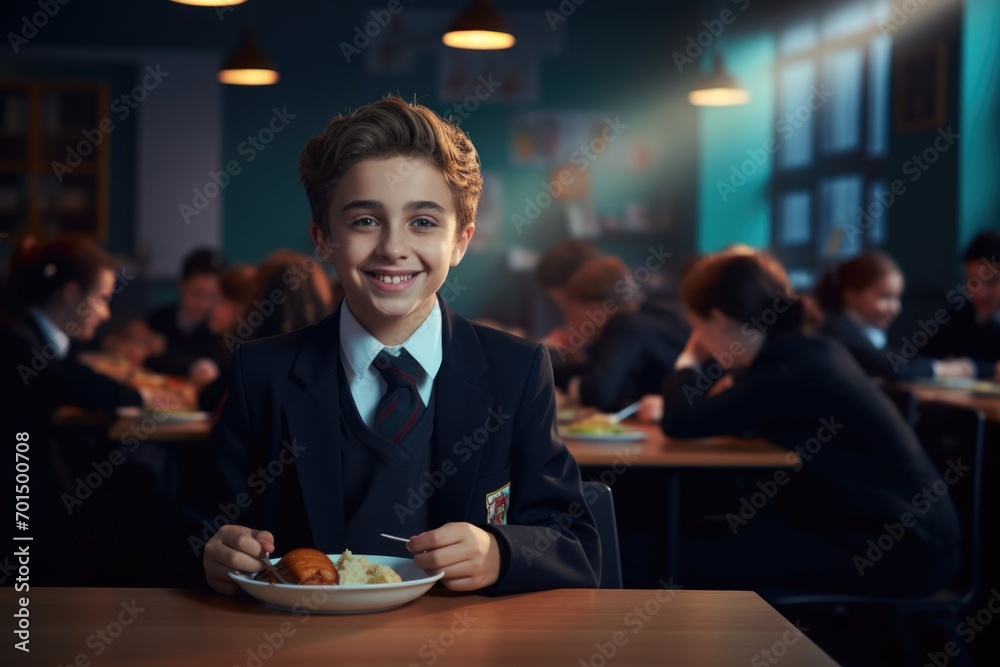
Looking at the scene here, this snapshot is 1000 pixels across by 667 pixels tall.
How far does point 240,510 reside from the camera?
4.74 feet

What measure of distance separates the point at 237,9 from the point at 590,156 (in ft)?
10.5

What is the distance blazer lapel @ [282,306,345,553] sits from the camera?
4.58ft

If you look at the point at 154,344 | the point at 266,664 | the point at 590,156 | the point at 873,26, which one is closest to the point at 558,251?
the point at 154,344

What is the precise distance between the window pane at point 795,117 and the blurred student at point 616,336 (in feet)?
13.5

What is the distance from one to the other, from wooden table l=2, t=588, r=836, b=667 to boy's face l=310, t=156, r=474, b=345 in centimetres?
39

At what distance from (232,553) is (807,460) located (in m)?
1.96

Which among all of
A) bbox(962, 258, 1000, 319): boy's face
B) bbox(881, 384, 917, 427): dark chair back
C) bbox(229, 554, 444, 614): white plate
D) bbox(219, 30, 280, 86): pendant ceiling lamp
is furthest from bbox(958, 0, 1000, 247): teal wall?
bbox(229, 554, 444, 614): white plate

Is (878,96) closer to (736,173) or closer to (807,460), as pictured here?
(736,173)

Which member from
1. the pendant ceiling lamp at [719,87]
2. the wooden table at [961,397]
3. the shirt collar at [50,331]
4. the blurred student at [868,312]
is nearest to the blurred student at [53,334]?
the shirt collar at [50,331]

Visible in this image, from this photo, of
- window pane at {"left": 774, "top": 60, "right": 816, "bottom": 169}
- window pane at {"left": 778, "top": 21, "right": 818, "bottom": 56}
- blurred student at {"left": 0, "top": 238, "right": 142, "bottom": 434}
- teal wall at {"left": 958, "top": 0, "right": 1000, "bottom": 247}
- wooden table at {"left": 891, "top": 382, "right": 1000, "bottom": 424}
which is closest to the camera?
blurred student at {"left": 0, "top": 238, "right": 142, "bottom": 434}

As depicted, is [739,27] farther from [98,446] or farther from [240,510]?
[240,510]

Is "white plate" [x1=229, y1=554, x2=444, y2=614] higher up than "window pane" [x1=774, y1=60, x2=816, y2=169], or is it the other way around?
"window pane" [x1=774, y1=60, x2=816, y2=169]

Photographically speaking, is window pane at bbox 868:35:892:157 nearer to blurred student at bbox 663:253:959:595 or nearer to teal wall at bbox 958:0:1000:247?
teal wall at bbox 958:0:1000:247

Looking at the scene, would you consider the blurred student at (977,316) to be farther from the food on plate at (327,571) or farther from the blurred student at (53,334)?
the food on plate at (327,571)
